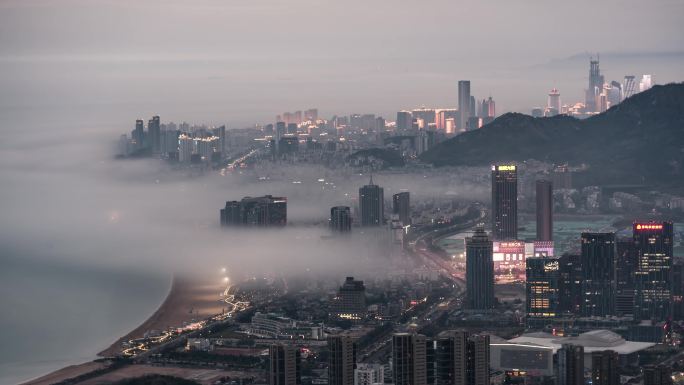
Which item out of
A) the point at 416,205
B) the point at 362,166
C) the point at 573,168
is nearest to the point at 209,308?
the point at 416,205

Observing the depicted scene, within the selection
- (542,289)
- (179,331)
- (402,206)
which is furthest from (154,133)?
(179,331)

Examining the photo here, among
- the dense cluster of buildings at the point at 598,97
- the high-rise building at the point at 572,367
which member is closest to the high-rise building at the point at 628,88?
the dense cluster of buildings at the point at 598,97

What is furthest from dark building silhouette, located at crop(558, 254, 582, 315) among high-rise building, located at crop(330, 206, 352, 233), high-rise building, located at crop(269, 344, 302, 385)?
high-rise building, located at crop(269, 344, 302, 385)

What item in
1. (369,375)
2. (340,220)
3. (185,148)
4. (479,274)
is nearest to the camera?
(369,375)

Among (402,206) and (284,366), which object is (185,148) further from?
(284,366)

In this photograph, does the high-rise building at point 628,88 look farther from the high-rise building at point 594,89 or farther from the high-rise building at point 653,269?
the high-rise building at point 653,269

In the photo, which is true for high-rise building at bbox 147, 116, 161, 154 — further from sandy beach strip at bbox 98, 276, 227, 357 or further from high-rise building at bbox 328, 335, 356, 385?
high-rise building at bbox 328, 335, 356, 385
